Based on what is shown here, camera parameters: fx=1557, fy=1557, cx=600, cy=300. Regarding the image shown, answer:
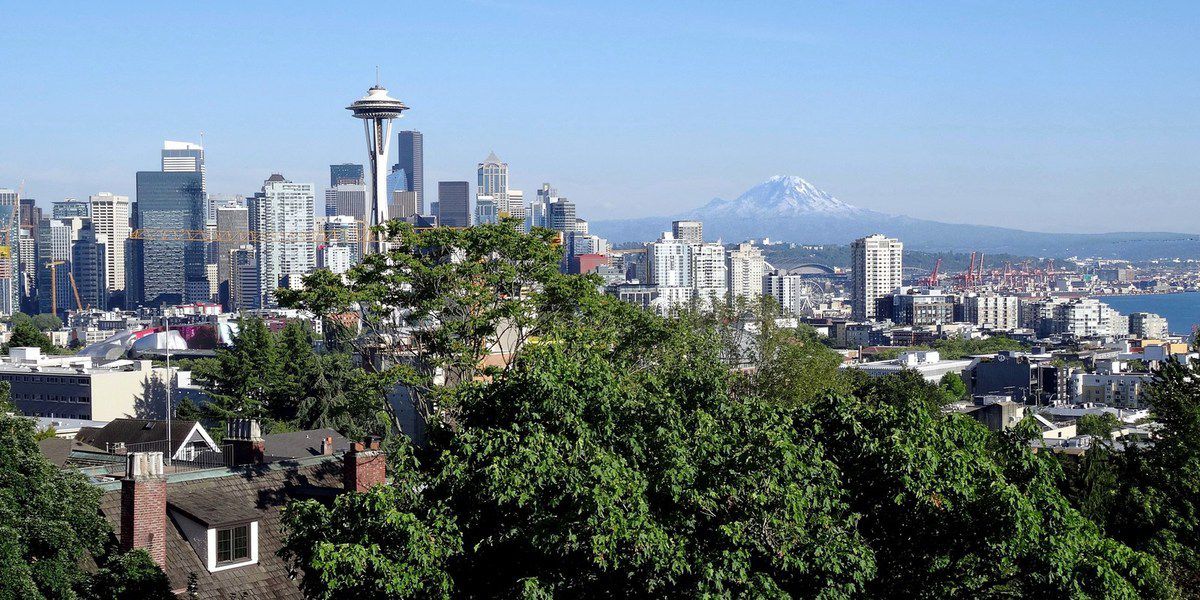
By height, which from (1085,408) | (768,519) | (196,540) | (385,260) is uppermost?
(385,260)

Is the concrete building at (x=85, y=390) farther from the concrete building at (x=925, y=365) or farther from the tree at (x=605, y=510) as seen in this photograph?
the tree at (x=605, y=510)

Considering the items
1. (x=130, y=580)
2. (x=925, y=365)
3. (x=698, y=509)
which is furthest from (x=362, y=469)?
(x=925, y=365)

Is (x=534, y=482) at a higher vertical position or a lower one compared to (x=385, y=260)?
lower

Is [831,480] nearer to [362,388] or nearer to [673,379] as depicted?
[673,379]

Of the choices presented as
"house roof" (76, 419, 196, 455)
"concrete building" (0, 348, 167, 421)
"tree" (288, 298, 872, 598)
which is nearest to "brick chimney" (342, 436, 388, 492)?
"tree" (288, 298, 872, 598)

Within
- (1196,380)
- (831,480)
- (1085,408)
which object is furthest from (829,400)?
(1085,408)

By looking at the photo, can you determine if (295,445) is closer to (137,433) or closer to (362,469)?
(137,433)

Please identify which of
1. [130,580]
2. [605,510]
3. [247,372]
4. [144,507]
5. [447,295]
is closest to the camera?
[605,510]
